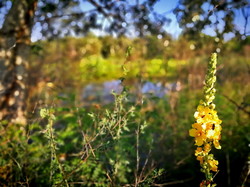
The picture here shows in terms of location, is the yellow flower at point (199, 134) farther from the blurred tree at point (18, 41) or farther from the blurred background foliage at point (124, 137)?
the blurred tree at point (18, 41)

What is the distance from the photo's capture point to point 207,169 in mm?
1344

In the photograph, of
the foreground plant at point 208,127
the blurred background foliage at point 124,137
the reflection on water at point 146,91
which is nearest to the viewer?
the foreground plant at point 208,127

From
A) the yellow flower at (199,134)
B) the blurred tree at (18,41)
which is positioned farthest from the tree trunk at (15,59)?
the yellow flower at (199,134)

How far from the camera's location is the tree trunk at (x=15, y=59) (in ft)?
10.6

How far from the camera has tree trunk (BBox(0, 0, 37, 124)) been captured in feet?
10.6

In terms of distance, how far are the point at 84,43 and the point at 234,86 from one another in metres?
13.7

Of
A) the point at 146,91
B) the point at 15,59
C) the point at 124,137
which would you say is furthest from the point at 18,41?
the point at 146,91

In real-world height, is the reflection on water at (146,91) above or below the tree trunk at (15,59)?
below

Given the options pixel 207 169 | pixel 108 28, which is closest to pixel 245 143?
pixel 207 169

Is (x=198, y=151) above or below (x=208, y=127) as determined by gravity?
below

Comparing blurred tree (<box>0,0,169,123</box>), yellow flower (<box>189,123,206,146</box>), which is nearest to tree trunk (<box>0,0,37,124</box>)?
blurred tree (<box>0,0,169,123</box>)

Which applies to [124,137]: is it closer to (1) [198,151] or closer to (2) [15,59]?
(1) [198,151]

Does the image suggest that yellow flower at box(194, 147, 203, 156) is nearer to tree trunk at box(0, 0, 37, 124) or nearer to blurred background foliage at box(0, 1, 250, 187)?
blurred background foliage at box(0, 1, 250, 187)

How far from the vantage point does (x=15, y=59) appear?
132 inches
